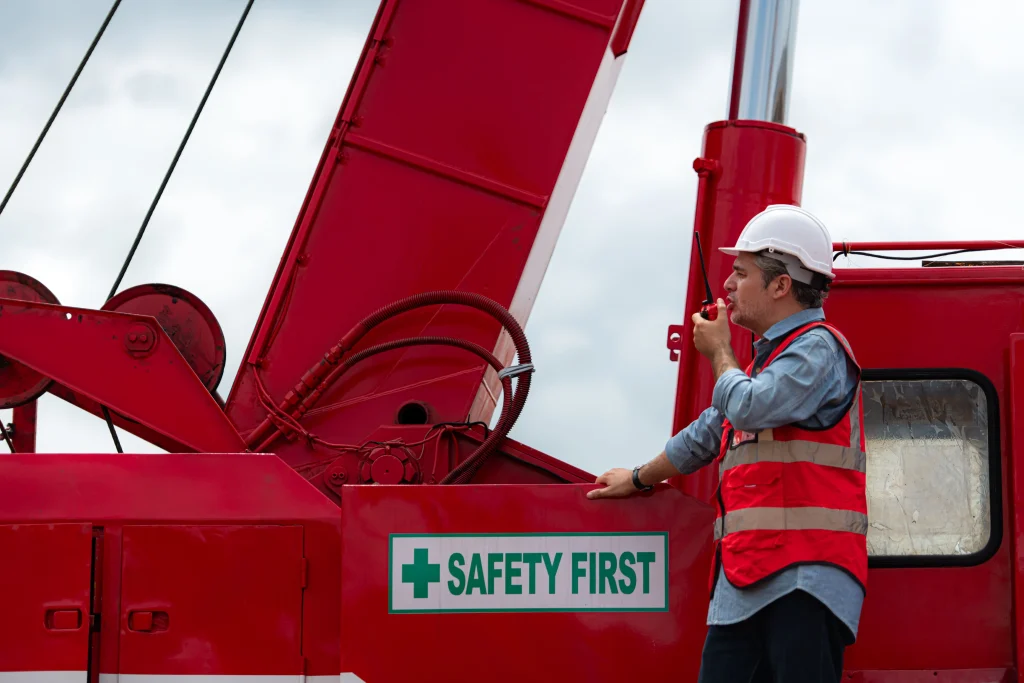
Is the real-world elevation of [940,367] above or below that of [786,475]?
above

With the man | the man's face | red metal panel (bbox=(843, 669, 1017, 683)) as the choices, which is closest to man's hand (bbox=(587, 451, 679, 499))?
the man

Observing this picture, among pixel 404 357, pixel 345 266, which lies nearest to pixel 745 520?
pixel 404 357

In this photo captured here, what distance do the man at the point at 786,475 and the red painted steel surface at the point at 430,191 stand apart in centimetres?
150

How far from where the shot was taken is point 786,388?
279 cm

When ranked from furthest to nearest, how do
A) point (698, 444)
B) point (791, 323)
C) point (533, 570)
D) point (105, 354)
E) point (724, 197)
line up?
point (105, 354)
point (724, 197)
point (533, 570)
point (698, 444)
point (791, 323)

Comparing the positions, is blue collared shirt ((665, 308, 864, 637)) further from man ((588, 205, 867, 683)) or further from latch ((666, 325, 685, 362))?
latch ((666, 325, 685, 362))

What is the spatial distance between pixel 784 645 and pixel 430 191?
2.29 meters

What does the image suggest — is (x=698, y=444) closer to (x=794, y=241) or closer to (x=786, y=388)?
(x=786, y=388)

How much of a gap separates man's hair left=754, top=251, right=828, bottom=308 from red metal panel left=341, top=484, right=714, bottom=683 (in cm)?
73

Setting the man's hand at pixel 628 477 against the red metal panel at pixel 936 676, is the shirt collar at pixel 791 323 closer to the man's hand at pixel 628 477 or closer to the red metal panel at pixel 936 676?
the man's hand at pixel 628 477

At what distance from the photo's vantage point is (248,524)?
353 centimetres

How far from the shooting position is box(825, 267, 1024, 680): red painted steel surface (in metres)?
3.35

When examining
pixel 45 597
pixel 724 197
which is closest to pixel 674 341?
pixel 724 197

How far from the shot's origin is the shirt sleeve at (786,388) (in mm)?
2783
